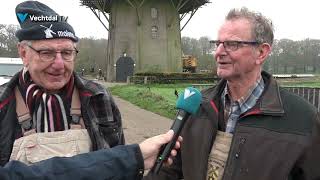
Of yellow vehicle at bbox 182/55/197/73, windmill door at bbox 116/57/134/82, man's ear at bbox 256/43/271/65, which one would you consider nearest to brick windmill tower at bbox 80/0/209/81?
windmill door at bbox 116/57/134/82

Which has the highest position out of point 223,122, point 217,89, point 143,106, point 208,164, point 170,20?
point 170,20

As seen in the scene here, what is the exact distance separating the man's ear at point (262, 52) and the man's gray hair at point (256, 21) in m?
0.04

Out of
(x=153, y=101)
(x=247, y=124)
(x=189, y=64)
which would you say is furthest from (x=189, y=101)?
(x=189, y=64)

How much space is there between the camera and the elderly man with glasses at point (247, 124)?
2807 mm

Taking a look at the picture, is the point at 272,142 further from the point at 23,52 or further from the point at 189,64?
the point at 189,64

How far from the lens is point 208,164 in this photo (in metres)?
3.04

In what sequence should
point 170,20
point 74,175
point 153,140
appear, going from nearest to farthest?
point 74,175, point 153,140, point 170,20

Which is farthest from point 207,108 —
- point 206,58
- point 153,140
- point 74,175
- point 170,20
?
point 206,58

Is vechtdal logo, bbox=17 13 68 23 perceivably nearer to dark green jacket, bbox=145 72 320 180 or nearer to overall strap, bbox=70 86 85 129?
overall strap, bbox=70 86 85 129

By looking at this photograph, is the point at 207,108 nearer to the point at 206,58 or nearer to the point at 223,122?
the point at 223,122

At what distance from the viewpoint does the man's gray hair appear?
Answer: 3184mm

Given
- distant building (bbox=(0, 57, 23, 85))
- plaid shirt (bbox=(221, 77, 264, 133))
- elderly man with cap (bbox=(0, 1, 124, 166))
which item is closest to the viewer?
elderly man with cap (bbox=(0, 1, 124, 166))

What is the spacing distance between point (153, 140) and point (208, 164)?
1233mm

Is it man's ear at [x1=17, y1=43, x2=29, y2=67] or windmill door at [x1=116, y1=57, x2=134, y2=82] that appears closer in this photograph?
man's ear at [x1=17, y1=43, x2=29, y2=67]
